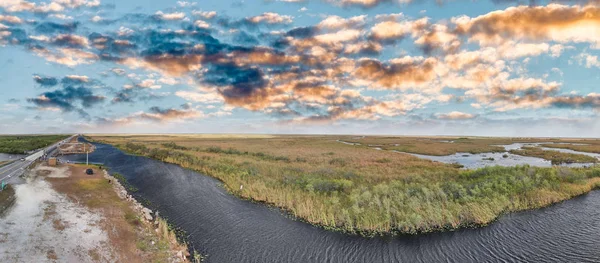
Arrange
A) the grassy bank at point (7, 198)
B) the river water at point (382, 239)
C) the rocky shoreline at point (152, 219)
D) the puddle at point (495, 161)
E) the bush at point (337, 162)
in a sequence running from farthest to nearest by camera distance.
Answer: the puddle at point (495, 161)
the bush at point (337, 162)
the grassy bank at point (7, 198)
the river water at point (382, 239)
the rocky shoreline at point (152, 219)

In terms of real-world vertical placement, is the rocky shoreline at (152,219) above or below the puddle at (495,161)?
below

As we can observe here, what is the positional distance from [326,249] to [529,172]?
34.6 metres

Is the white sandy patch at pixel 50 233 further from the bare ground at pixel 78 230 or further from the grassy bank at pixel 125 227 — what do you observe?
the grassy bank at pixel 125 227

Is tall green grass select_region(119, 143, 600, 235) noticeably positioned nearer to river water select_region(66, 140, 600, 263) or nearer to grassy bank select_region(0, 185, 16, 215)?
river water select_region(66, 140, 600, 263)

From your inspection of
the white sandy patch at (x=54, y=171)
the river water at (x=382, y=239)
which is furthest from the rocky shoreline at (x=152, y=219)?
the white sandy patch at (x=54, y=171)

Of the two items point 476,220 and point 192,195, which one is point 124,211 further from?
Answer: point 476,220

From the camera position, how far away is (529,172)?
36.7 meters

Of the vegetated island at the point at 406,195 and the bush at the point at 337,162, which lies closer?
the vegetated island at the point at 406,195

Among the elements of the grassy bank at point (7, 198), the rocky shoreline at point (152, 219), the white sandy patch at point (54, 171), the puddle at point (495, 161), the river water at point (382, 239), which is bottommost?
the river water at point (382, 239)

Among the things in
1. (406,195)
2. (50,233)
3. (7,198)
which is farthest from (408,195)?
(7,198)

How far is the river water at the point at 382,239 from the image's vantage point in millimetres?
18656

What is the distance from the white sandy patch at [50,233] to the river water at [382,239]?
244 inches

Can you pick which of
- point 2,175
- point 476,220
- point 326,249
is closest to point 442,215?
point 476,220

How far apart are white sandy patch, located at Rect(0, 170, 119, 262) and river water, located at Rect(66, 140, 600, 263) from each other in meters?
6.20
